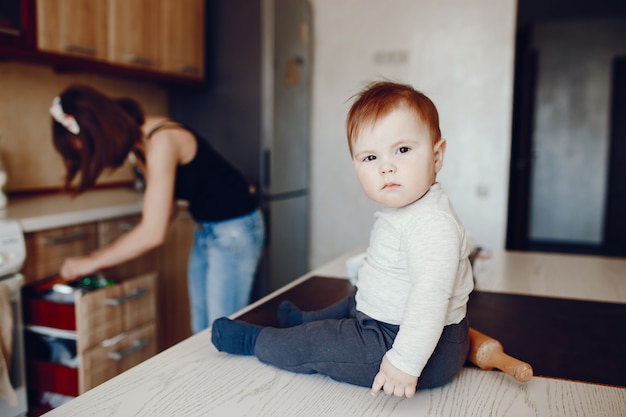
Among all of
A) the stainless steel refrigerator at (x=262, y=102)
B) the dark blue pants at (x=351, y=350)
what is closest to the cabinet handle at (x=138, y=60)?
the stainless steel refrigerator at (x=262, y=102)

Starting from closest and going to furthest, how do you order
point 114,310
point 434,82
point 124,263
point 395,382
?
point 395,382, point 114,310, point 124,263, point 434,82

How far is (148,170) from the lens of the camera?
169 centimetres

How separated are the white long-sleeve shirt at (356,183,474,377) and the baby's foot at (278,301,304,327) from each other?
18 cm

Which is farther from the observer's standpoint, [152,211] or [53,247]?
[53,247]

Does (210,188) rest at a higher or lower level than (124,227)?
higher

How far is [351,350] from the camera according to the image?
832 mm

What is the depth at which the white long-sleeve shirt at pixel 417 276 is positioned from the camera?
74 centimetres

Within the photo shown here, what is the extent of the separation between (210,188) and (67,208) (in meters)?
0.67

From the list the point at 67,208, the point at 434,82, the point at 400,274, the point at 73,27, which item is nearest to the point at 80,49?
the point at 73,27

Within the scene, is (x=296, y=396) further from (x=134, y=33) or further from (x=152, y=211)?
(x=134, y=33)

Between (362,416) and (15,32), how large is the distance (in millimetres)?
2017

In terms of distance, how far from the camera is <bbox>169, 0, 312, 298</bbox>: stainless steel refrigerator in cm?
303

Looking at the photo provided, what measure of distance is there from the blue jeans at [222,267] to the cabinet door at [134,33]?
1.16m

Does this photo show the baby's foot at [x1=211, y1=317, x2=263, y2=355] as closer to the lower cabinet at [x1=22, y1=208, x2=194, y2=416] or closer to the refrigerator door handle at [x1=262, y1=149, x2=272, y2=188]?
the lower cabinet at [x1=22, y1=208, x2=194, y2=416]
